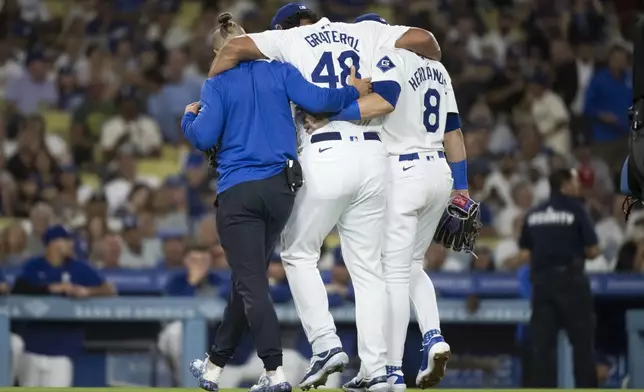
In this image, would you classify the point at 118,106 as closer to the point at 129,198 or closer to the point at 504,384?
the point at 129,198

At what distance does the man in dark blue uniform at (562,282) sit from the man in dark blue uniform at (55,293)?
11.1ft

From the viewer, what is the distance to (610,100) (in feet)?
48.8

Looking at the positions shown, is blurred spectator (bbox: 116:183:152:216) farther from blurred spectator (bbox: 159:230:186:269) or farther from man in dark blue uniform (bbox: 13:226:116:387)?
man in dark blue uniform (bbox: 13:226:116:387)

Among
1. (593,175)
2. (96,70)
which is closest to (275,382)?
(593,175)

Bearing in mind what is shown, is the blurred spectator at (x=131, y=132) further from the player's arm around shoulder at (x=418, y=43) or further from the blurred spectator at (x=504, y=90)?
the player's arm around shoulder at (x=418, y=43)

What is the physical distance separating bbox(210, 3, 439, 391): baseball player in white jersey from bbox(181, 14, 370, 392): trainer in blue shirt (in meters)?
0.11

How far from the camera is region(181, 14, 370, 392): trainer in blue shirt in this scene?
267 inches

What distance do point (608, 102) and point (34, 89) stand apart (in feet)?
20.9

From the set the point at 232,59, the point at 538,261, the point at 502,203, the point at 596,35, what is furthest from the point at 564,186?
the point at 596,35

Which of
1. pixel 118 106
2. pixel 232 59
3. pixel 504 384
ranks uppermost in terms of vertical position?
pixel 232 59

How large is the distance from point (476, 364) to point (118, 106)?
5703 millimetres

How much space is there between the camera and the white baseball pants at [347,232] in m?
6.91

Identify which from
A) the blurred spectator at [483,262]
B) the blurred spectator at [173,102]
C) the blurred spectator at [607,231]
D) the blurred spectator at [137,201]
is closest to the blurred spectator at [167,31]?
the blurred spectator at [173,102]

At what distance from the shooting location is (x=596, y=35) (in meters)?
15.8
